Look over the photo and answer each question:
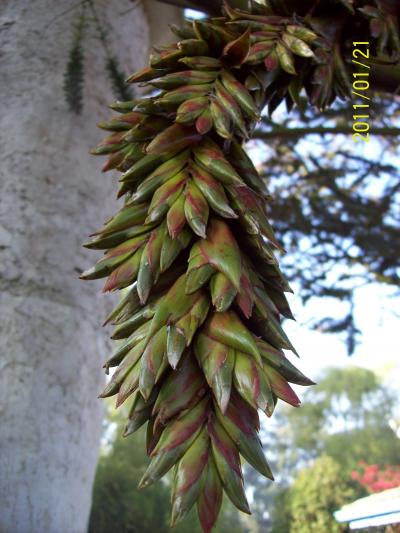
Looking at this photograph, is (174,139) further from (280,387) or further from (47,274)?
(47,274)

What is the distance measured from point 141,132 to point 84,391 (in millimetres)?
557

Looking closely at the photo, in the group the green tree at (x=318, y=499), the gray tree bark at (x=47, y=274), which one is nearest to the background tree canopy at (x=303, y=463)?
the green tree at (x=318, y=499)

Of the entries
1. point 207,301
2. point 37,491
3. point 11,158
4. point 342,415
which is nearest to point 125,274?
point 207,301

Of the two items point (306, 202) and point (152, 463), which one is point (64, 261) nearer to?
point (152, 463)

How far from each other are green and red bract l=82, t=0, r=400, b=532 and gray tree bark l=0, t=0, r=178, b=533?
394 millimetres

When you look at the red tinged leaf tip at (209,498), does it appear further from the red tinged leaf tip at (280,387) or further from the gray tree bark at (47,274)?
the gray tree bark at (47,274)

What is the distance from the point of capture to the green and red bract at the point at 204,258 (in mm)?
445

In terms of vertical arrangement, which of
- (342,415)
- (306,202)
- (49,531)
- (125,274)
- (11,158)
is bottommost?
(342,415)

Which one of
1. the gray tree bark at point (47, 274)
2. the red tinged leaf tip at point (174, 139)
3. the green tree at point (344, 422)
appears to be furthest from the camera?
the green tree at point (344, 422)

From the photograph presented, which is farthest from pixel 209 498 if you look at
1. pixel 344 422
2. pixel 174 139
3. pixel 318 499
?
pixel 344 422

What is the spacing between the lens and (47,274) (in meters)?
0.98

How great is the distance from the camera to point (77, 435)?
0.96 meters

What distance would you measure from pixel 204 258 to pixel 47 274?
0.57m

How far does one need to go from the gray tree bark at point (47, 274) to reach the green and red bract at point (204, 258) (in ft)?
1.29
